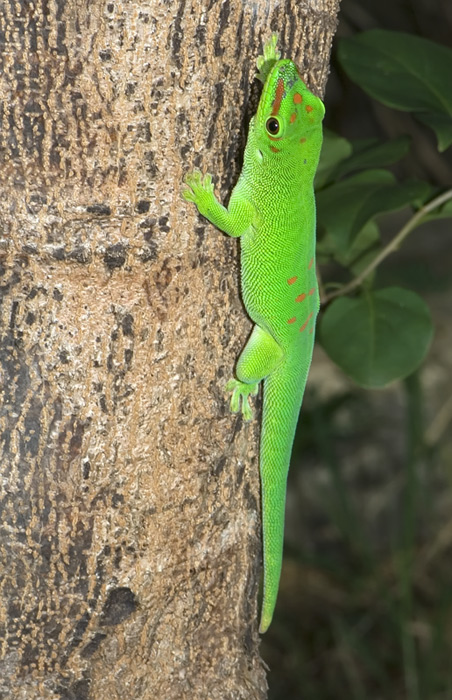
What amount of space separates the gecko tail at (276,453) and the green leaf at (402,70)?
611mm

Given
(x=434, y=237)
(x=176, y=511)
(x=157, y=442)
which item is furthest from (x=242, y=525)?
(x=434, y=237)

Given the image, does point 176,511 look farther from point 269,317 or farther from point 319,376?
point 319,376

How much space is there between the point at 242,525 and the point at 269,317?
378 mm

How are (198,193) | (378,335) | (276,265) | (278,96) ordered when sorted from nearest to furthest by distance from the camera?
1. (198,193)
2. (278,96)
3. (276,265)
4. (378,335)

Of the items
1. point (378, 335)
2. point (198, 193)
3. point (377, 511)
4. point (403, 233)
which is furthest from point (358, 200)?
point (377, 511)

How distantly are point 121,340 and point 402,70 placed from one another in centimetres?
99

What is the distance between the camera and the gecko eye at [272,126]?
4.53 ft

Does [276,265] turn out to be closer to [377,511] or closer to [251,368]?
[251,368]

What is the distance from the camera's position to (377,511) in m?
4.48

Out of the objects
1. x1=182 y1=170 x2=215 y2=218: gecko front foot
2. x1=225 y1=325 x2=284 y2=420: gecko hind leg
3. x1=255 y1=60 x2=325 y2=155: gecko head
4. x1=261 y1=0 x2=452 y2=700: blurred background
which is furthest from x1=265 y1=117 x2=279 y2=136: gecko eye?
x1=261 y1=0 x2=452 y2=700: blurred background

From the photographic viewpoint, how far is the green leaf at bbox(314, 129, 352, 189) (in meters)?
1.88

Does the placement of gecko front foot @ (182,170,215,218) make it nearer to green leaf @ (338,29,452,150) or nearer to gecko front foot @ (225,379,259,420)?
gecko front foot @ (225,379,259,420)

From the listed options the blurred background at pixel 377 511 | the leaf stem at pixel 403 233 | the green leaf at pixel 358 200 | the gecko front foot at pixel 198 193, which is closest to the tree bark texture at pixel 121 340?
the gecko front foot at pixel 198 193

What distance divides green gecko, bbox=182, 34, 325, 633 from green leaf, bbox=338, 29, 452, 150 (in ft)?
1.03
